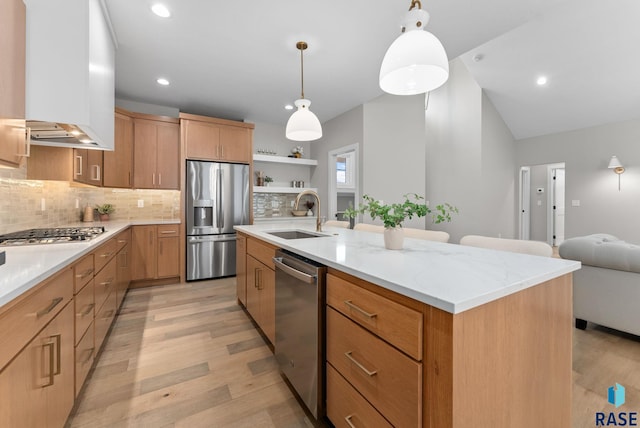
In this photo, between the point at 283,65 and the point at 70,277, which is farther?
the point at 283,65

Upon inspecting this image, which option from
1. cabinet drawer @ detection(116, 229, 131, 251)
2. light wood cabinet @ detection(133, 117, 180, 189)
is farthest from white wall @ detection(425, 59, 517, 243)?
cabinet drawer @ detection(116, 229, 131, 251)

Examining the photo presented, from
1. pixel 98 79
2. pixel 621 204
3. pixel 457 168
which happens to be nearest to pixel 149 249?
pixel 98 79

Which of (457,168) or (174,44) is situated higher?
(174,44)

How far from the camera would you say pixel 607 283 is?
2.20 metres

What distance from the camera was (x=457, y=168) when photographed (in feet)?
19.1

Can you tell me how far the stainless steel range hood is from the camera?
1.49m

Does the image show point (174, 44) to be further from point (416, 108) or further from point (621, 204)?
point (621, 204)

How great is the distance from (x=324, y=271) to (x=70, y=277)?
127 centimetres

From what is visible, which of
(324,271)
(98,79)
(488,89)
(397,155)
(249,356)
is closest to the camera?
(324,271)

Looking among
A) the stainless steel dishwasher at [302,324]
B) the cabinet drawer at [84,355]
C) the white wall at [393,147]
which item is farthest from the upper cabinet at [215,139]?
the stainless steel dishwasher at [302,324]

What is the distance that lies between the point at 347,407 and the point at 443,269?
2.29 ft

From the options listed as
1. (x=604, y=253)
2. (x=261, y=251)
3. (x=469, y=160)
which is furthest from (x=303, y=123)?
(x=469, y=160)

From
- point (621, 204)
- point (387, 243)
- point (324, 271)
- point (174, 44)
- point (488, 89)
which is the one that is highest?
point (488, 89)

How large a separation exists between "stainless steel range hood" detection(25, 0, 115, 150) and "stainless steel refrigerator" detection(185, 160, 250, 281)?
A: 201 centimetres
